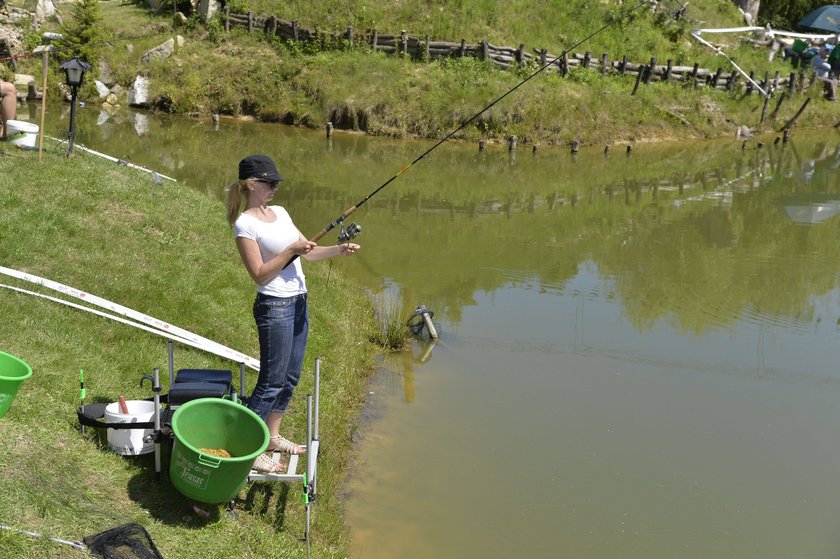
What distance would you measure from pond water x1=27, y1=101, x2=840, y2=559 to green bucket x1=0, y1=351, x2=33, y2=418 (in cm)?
232

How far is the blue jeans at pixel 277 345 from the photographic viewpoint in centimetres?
504

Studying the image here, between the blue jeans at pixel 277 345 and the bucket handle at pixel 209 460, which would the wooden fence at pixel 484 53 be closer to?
the blue jeans at pixel 277 345

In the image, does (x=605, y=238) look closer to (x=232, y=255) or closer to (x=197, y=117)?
(x=232, y=255)

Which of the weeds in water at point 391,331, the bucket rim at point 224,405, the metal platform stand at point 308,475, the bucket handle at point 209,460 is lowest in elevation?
the weeds in water at point 391,331

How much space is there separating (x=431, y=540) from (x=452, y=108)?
2061 cm

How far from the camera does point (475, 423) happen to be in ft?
25.1

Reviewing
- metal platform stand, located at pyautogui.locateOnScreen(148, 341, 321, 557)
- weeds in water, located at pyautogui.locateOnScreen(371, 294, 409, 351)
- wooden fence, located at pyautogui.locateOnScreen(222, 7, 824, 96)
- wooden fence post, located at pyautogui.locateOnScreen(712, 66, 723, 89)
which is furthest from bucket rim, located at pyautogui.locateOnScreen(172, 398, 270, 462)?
wooden fence post, located at pyautogui.locateOnScreen(712, 66, 723, 89)

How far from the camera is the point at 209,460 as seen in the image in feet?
14.6

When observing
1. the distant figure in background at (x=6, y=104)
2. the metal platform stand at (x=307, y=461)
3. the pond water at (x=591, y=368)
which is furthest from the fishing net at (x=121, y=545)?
the distant figure in background at (x=6, y=104)

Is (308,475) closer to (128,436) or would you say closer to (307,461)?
(307,461)

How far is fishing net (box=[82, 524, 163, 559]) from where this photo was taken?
13.2 ft

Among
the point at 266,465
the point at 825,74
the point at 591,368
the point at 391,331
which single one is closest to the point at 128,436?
the point at 266,465

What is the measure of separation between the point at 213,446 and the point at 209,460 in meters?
0.41

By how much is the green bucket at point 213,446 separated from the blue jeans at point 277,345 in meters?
0.34
